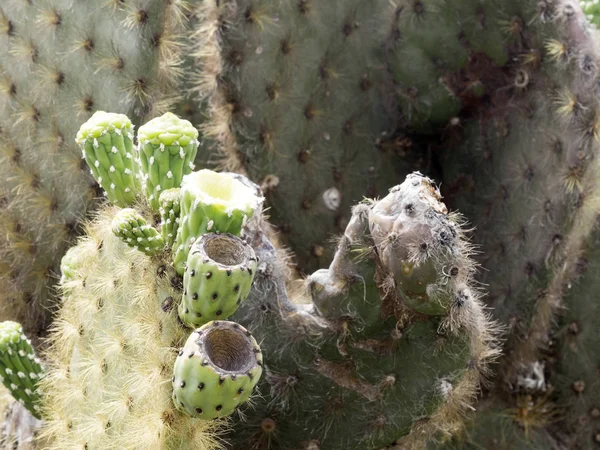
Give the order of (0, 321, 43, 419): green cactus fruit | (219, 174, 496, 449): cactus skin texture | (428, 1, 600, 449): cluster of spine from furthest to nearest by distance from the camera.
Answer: (428, 1, 600, 449): cluster of spine → (0, 321, 43, 419): green cactus fruit → (219, 174, 496, 449): cactus skin texture

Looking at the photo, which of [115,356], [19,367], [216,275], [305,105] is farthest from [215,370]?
[305,105]

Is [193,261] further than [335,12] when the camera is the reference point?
No

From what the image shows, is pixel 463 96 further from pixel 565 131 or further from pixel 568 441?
pixel 568 441

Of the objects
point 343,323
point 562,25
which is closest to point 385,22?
point 562,25

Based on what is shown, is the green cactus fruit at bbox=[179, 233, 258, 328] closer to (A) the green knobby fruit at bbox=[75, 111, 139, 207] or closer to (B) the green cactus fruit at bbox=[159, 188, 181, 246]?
(B) the green cactus fruit at bbox=[159, 188, 181, 246]

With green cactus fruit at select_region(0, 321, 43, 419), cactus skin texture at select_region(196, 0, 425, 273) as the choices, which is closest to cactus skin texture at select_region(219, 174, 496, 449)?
green cactus fruit at select_region(0, 321, 43, 419)

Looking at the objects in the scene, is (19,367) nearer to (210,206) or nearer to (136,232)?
(136,232)
